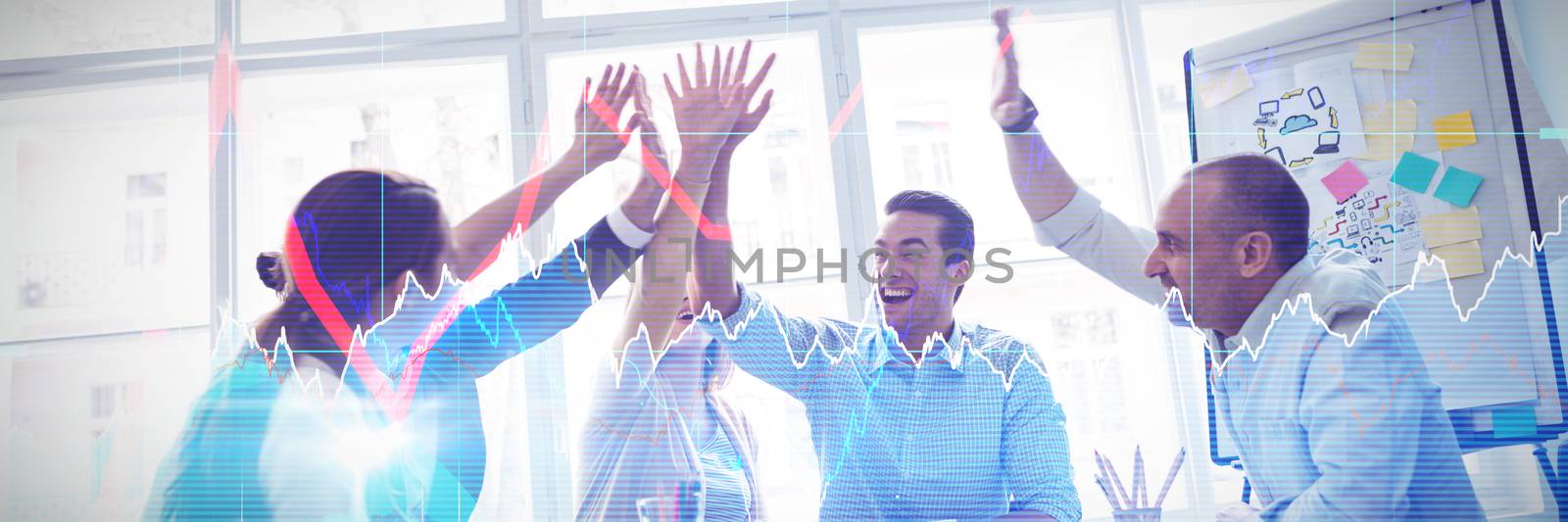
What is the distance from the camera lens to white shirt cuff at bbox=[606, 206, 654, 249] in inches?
90.8

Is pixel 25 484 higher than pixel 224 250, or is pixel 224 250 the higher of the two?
pixel 224 250

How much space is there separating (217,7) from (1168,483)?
8.73ft

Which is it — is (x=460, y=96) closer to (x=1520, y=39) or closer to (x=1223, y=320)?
(x=1223, y=320)

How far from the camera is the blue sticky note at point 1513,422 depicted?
230 centimetres

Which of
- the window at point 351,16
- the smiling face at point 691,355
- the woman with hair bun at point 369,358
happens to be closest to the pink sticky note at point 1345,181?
the smiling face at point 691,355

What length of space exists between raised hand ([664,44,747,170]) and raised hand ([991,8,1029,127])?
0.64 metres

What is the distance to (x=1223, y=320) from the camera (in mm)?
2311

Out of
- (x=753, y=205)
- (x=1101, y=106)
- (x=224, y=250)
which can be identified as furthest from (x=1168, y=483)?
(x=224, y=250)

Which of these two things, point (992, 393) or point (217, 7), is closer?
point (992, 393)

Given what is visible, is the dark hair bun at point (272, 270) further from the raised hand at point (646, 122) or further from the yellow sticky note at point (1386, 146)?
the yellow sticky note at point (1386, 146)

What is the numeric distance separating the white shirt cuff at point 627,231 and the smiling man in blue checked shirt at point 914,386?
0.45 feet

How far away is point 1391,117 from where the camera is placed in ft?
7.88

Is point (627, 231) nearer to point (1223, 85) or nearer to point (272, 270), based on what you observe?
point (272, 270)

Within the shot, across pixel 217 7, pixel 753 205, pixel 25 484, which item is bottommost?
pixel 25 484
